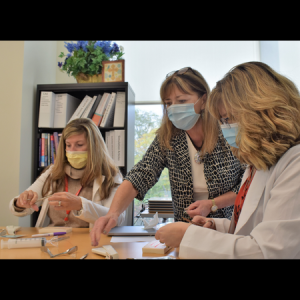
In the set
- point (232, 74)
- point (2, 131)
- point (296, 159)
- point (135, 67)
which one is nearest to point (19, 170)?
point (2, 131)

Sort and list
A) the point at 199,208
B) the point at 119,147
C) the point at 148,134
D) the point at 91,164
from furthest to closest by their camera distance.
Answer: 1. the point at 148,134
2. the point at 119,147
3. the point at 91,164
4. the point at 199,208

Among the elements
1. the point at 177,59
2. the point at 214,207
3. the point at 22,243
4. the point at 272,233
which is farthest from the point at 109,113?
the point at 272,233

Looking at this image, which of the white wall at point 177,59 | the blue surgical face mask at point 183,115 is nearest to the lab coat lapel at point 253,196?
the blue surgical face mask at point 183,115

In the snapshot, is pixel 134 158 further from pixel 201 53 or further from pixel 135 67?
pixel 201 53

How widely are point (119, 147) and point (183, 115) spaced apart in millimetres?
1107

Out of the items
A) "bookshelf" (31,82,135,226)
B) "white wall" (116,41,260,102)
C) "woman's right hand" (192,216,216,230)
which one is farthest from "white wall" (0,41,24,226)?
"woman's right hand" (192,216,216,230)

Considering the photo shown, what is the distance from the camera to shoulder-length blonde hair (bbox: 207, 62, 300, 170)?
0.80m

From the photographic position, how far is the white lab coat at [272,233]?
2.24 feet

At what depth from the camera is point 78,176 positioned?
1.84 metres

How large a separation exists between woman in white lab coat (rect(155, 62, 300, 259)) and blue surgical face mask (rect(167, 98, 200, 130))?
0.52 meters

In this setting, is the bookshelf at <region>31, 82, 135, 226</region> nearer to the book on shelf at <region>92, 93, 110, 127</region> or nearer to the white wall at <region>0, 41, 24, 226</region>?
the book on shelf at <region>92, 93, 110, 127</region>

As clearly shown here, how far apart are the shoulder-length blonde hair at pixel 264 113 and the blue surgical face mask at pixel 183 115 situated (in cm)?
58

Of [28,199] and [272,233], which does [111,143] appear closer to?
[28,199]
